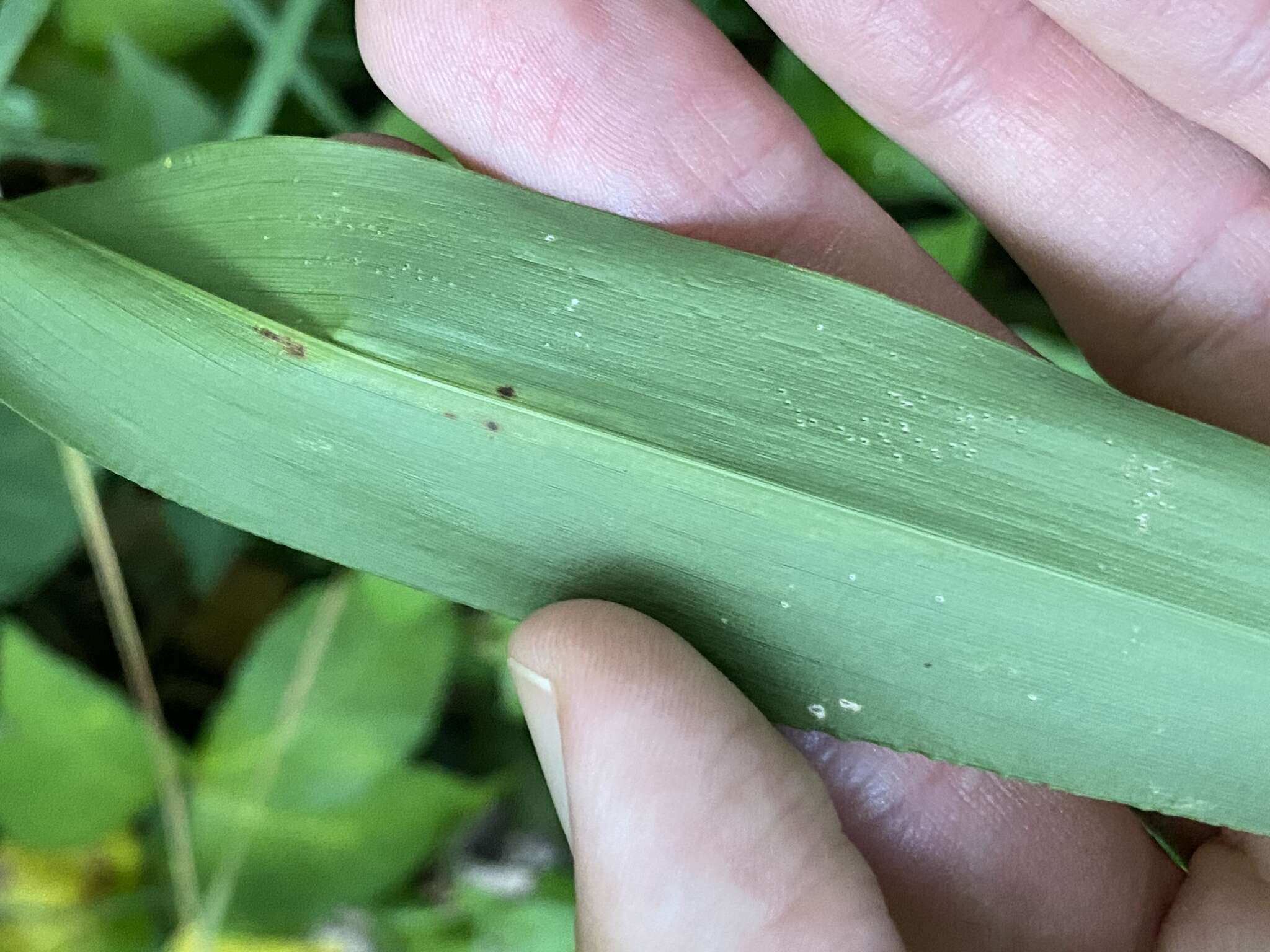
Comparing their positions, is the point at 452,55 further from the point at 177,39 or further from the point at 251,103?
the point at 177,39

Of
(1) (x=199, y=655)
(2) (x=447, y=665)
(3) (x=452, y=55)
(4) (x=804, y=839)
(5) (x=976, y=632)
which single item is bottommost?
(1) (x=199, y=655)

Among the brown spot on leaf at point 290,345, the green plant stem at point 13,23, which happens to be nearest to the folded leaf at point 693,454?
the brown spot on leaf at point 290,345

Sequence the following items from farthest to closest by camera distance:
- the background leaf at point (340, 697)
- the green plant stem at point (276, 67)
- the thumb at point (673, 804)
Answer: the background leaf at point (340, 697)
the green plant stem at point (276, 67)
the thumb at point (673, 804)

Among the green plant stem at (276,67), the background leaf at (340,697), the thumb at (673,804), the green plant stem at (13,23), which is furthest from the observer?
the background leaf at (340,697)

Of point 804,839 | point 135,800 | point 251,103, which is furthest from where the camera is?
point 135,800

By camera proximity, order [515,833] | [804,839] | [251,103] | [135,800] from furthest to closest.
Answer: [515,833] → [135,800] → [251,103] → [804,839]

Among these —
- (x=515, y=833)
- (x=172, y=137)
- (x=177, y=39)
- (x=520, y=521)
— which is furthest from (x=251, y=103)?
(x=515, y=833)

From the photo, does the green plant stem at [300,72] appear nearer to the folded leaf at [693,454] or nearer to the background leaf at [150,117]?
the background leaf at [150,117]

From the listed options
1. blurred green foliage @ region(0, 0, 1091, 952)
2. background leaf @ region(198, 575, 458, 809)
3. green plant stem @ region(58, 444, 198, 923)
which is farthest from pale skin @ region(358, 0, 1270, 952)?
green plant stem @ region(58, 444, 198, 923)
